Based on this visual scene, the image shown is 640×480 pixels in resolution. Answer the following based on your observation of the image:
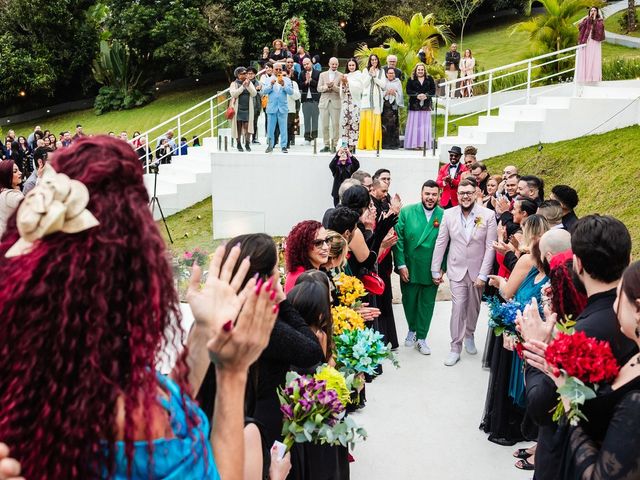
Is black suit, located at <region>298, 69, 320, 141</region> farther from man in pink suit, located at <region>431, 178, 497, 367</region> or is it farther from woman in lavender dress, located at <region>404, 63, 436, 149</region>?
man in pink suit, located at <region>431, 178, 497, 367</region>

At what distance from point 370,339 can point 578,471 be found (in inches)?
66.7

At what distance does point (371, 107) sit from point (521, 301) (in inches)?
339

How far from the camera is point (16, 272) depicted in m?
1.41

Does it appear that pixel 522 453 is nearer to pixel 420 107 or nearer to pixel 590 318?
pixel 590 318

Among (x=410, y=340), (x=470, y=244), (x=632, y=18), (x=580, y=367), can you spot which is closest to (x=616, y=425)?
(x=580, y=367)

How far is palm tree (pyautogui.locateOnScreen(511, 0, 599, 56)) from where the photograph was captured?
1675 centimetres

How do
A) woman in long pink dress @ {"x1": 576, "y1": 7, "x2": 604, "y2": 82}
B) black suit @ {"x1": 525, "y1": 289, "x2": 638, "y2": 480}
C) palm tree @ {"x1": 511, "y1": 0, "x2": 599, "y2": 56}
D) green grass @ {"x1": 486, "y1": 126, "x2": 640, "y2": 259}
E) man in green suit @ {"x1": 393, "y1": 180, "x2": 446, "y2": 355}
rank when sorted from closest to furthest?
black suit @ {"x1": 525, "y1": 289, "x2": 638, "y2": 480} < man in green suit @ {"x1": 393, "y1": 180, "x2": 446, "y2": 355} < green grass @ {"x1": 486, "y1": 126, "x2": 640, "y2": 259} < woman in long pink dress @ {"x1": 576, "y1": 7, "x2": 604, "y2": 82} < palm tree @ {"x1": 511, "y1": 0, "x2": 599, "y2": 56}

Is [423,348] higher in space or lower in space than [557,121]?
lower

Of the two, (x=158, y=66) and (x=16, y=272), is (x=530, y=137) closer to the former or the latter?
(x=16, y=272)

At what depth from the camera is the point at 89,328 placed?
139 cm

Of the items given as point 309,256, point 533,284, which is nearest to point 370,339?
point 309,256

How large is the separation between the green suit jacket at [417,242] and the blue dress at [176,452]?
18.2 ft

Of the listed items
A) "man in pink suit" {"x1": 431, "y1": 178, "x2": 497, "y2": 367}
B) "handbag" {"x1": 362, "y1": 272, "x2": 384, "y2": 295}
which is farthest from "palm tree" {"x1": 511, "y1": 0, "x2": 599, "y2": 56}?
"handbag" {"x1": 362, "y1": 272, "x2": 384, "y2": 295}

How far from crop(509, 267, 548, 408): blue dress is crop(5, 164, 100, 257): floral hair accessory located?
3824 millimetres
